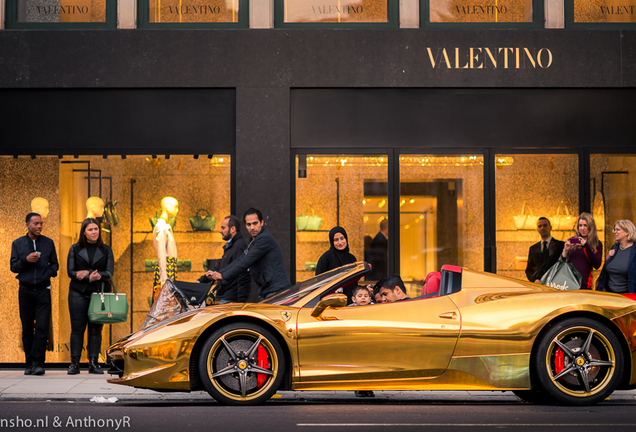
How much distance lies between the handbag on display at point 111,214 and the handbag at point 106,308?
1.51 metres

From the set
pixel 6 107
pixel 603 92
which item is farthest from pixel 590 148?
pixel 6 107

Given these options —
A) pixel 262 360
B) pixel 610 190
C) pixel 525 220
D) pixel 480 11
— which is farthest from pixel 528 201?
pixel 262 360

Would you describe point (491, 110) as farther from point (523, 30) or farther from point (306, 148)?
point (306, 148)

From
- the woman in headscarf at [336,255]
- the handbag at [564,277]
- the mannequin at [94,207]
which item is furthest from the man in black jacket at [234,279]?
the handbag at [564,277]

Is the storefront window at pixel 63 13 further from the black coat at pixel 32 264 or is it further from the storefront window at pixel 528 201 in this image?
the storefront window at pixel 528 201

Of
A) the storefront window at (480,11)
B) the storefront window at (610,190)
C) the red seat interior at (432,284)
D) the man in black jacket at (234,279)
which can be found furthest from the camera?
the storefront window at (480,11)

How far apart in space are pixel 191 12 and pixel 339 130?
9.42ft

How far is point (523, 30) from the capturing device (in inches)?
435

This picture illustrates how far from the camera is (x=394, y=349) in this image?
6.58 m

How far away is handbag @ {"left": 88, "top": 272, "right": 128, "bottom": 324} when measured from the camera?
9625 mm

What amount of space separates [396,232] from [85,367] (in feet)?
16.0

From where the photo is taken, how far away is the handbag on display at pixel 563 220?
11086mm

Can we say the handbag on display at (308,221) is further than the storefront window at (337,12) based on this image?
No

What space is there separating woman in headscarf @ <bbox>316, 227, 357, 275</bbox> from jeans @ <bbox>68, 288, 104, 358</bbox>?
10.3 ft
